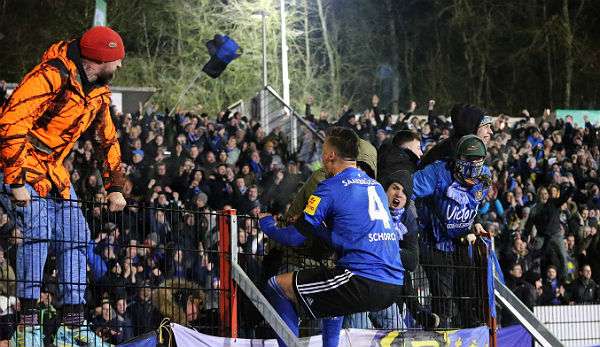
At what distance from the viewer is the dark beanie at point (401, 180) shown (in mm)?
8180

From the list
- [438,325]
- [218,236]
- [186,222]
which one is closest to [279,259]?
[218,236]

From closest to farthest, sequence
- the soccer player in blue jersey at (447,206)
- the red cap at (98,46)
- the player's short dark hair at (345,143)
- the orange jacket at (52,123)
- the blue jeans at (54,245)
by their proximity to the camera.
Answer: the orange jacket at (52,123) → the blue jeans at (54,245) → the red cap at (98,46) → the player's short dark hair at (345,143) → the soccer player in blue jersey at (447,206)

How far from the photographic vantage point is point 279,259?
8.20 meters

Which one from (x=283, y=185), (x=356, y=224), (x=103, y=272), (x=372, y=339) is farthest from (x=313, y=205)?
(x=283, y=185)

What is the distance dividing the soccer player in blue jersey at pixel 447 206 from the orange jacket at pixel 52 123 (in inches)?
111

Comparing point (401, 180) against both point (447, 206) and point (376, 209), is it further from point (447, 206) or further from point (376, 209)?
point (376, 209)

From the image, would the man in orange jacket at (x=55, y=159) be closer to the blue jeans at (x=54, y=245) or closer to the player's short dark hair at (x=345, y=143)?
the blue jeans at (x=54, y=245)

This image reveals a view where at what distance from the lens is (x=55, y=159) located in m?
7.15

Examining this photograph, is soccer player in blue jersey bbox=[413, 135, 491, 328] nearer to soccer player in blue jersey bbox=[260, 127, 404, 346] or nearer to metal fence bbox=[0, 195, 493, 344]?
metal fence bbox=[0, 195, 493, 344]

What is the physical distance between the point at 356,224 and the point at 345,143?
58 centimetres

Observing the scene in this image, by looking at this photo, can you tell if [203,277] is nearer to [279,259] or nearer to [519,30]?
[279,259]

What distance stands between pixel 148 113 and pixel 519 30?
1054 inches

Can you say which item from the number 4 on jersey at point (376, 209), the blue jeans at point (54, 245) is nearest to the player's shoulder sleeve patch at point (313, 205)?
the number 4 on jersey at point (376, 209)

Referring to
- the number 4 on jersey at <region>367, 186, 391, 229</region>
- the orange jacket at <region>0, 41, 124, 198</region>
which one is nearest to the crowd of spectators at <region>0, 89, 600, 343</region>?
the orange jacket at <region>0, 41, 124, 198</region>
